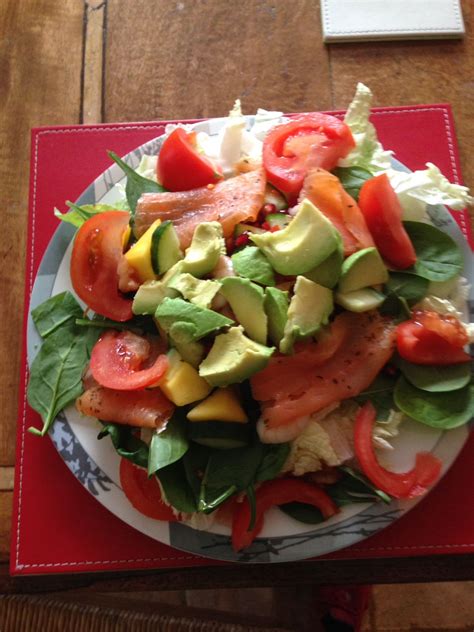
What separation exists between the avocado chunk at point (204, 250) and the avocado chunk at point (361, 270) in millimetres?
279

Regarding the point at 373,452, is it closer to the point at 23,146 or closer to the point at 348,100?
the point at 348,100

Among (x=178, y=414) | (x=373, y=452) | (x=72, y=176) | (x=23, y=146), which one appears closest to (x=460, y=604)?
(x=373, y=452)

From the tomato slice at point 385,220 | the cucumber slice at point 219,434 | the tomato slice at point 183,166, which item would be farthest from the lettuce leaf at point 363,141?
the cucumber slice at point 219,434

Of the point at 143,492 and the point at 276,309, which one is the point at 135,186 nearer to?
the point at 276,309

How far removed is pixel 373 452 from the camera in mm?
1372

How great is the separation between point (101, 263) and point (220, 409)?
0.49 meters

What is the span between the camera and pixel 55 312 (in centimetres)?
159

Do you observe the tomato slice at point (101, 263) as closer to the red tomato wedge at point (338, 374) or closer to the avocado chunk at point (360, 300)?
the red tomato wedge at point (338, 374)

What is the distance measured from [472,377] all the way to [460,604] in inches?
41.1

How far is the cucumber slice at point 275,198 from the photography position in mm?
1497

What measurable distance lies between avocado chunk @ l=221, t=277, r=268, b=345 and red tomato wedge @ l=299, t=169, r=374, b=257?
0.24m

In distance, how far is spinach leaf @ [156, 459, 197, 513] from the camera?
136 cm

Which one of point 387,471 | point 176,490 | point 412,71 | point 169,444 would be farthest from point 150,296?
point 412,71

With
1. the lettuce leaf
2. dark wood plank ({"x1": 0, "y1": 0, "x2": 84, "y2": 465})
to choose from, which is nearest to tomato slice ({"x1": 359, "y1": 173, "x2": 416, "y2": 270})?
the lettuce leaf
